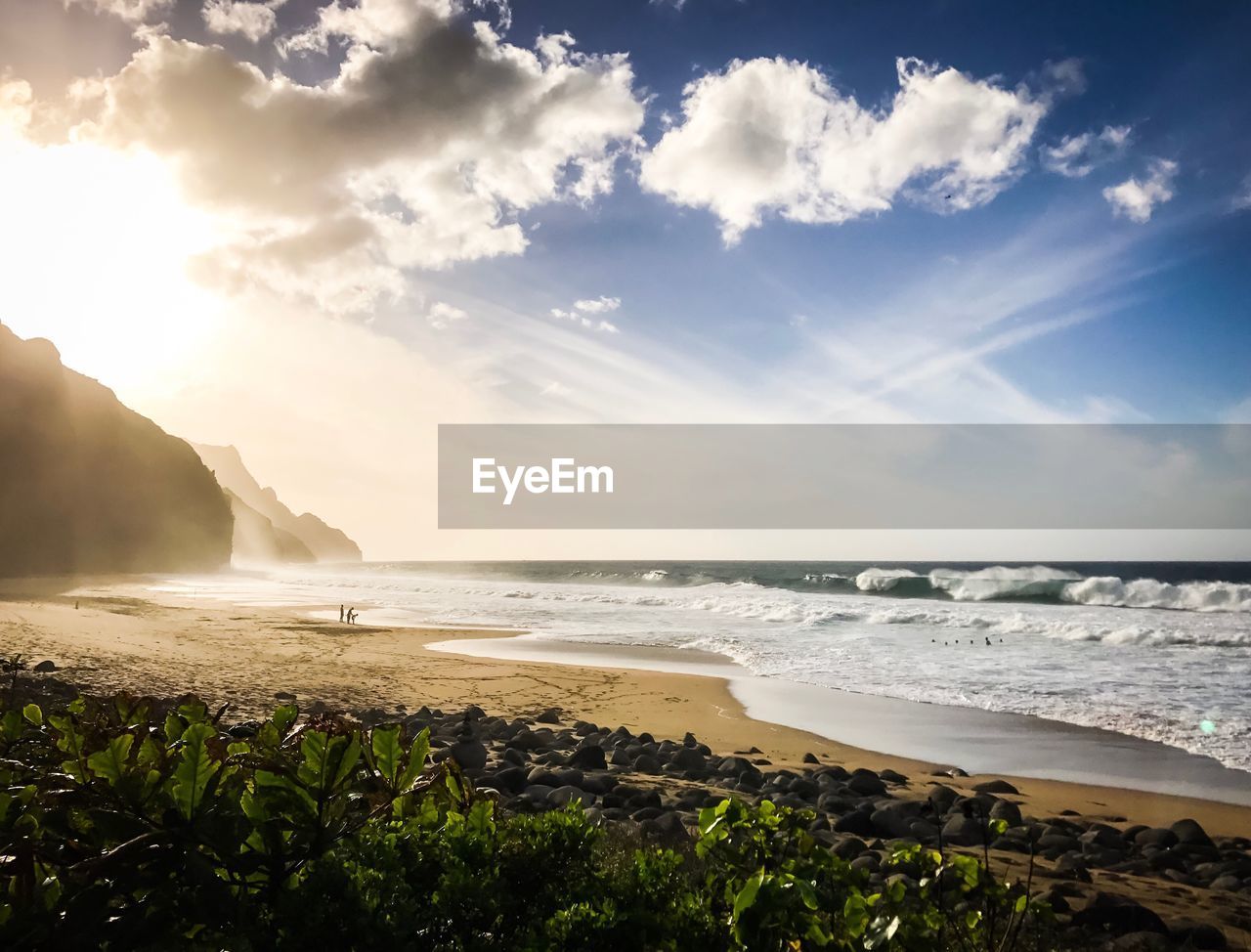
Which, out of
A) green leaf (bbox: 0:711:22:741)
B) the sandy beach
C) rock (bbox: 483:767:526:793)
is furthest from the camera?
the sandy beach

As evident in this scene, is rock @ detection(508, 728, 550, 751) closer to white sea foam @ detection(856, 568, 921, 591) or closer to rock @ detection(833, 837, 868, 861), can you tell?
rock @ detection(833, 837, 868, 861)

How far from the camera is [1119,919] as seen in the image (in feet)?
16.9

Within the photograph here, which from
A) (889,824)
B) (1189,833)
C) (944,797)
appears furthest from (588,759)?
(1189,833)

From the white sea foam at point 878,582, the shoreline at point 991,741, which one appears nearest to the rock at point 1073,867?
the shoreline at point 991,741

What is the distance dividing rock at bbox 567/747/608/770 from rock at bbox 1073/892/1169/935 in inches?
202

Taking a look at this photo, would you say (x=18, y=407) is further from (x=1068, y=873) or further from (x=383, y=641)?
(x=1068, y=873)

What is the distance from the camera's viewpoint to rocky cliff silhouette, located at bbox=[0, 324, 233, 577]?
2520 inches

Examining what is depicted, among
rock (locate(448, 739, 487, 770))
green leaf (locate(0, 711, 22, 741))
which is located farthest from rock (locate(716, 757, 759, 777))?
green leaf (locate(0, 711, 22, 741))

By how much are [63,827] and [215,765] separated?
0.43 metres

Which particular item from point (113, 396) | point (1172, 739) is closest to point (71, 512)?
point (113, 396)

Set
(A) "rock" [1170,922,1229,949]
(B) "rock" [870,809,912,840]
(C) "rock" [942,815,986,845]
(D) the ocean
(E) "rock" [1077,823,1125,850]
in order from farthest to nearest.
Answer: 1. (D) the ocean
2. (E) "rock" [1077,823,1125,850]
3. (B) "rock" [870,809,912,840]
4. (C) "rock" [942,815,986,845]
5. (A) "rock" [1170,922,1229,949]

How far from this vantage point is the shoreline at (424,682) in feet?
30.7

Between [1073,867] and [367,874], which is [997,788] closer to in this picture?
[1073,867]

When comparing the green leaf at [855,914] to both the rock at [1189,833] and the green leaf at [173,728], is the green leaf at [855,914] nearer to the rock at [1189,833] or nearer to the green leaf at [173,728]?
the green leaf at [173,728]
